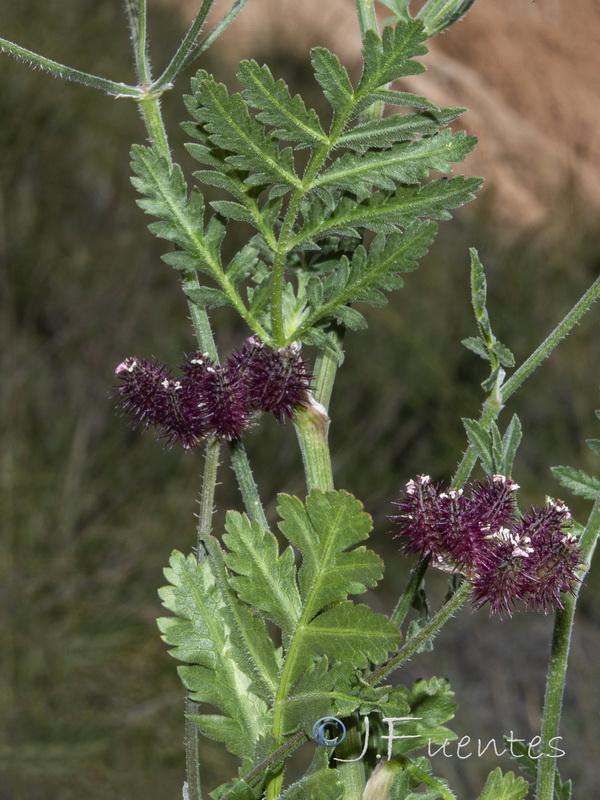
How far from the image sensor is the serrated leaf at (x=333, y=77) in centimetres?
70

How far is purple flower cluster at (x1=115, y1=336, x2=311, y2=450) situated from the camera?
28.7 inches

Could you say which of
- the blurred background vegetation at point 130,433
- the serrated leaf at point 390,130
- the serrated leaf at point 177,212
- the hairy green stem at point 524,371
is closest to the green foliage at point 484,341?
the hairy green stem at point 524,371

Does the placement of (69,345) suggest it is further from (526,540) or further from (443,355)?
(526,540)

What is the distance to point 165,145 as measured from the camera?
2.52ft

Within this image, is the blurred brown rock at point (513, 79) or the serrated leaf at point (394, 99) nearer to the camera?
the serrated leaf at point (394, 99)

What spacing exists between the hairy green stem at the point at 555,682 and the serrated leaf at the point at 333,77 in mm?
387

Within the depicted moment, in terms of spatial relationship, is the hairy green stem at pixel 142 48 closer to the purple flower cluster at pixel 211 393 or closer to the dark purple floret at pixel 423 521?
the purple flower cluster at pixel 211 393

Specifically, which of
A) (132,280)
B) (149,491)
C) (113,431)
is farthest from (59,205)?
(149,491)

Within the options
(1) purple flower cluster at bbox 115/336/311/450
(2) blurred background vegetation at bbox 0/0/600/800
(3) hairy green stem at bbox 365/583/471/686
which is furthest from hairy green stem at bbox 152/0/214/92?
(2) blurred background vegetation at bbox 0/0/600/800

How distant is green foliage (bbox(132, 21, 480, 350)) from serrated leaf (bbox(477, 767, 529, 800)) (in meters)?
0.40

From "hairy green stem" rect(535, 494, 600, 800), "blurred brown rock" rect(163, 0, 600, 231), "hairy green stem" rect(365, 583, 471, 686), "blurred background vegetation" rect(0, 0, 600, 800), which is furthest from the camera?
"blurred background vegetation" rect(0, 0, 600, 800)

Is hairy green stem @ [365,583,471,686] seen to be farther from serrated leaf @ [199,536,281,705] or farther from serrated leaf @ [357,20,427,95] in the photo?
serrated leaf @ [357,20,427,95]

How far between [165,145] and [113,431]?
4670 mm

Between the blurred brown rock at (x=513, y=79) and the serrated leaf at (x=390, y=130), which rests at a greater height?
the blurred brown rock at (x=513, y=79)
